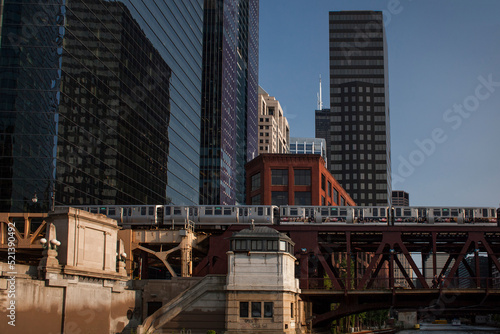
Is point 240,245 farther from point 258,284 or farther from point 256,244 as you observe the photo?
point 258,284

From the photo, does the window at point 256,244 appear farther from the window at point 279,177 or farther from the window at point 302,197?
the window at point 279,177

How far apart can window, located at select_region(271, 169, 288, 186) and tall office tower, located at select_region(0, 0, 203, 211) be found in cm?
2557

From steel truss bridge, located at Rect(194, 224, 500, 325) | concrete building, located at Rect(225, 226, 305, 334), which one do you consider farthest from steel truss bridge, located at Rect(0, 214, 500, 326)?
concrete building, located at Rect(225, 226, 305, 334)

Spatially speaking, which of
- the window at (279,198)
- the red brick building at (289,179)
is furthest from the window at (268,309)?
the window at (279,198)

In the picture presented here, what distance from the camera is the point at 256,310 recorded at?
57.9 meters

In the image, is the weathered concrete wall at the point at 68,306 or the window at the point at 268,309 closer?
the weathered concrete wall at the point at 68,306

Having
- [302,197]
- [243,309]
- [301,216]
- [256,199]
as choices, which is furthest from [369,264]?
[256,199]

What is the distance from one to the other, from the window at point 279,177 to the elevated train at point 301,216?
3644cm

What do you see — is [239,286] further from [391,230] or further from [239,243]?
[391,230]

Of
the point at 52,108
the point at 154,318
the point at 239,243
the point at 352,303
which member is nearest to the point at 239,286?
the point at 239,243

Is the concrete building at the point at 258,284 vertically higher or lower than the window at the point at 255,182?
lower

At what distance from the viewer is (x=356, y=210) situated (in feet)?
262

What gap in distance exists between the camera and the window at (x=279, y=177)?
4599 inches

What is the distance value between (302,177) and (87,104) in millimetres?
40324
